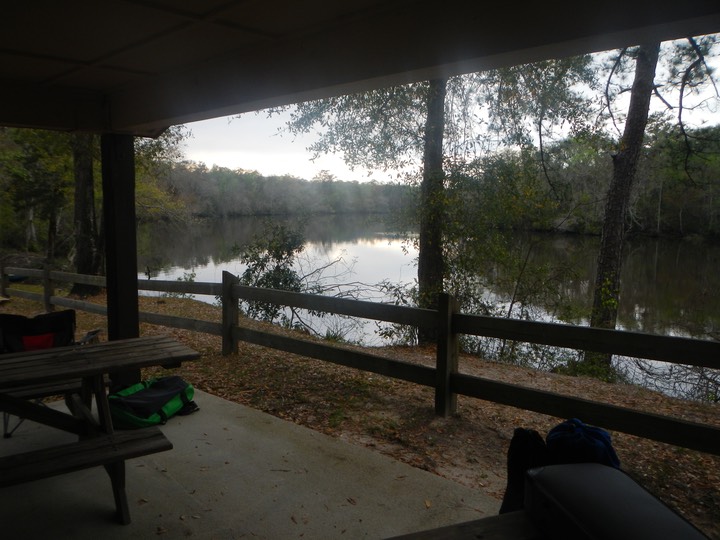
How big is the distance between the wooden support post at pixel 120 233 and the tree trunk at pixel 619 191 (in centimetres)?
691

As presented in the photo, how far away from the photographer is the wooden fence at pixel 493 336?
2.96 m

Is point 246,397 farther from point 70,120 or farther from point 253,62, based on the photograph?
point 253,62

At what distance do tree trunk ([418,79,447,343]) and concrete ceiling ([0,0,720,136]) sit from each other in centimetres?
603

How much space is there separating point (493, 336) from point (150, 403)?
257cm

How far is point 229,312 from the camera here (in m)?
5.76

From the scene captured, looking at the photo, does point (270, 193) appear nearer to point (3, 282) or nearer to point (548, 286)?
point (3, 282)

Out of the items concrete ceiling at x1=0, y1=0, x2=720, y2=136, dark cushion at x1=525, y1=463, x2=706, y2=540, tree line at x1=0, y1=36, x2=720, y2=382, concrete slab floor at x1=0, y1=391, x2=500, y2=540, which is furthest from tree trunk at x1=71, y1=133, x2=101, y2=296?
dark cushion at x1=525, y1=463, x2=706, y2=540

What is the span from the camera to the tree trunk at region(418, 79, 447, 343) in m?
9.16

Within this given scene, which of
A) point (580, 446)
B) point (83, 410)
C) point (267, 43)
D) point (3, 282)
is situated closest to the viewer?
point (580, 446)

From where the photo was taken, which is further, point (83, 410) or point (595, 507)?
point (83, 410)

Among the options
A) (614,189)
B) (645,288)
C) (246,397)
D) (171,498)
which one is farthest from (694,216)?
(171,498)

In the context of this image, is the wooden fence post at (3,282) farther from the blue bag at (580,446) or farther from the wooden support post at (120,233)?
the blue bag at (580,446)

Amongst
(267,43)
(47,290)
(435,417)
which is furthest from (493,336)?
(47,290)

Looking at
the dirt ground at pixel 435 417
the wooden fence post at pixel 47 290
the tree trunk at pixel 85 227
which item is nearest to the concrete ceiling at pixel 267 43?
the dirt ground at pixel 435 417
